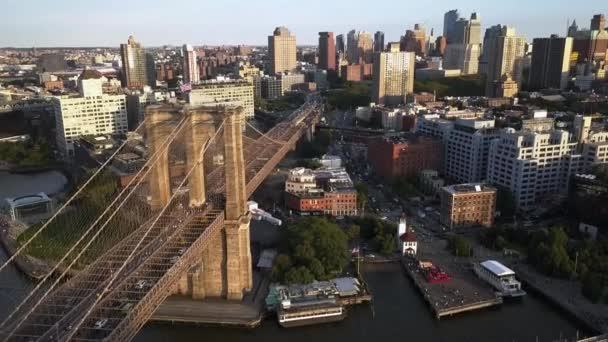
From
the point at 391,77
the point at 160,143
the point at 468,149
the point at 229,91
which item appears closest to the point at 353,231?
the point at 160,143

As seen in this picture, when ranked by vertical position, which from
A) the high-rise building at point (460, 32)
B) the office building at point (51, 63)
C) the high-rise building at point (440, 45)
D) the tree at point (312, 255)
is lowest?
the tree at point (312, 255)

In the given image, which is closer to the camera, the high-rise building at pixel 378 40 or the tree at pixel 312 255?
the tree at pixel 312 255

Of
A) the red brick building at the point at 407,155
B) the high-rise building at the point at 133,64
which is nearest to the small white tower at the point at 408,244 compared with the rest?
the red brick building at the point at 407,155

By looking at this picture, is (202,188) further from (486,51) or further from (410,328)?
(486,51)

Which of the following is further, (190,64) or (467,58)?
(467,58)

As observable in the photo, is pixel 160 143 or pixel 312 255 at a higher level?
pixel 160 143

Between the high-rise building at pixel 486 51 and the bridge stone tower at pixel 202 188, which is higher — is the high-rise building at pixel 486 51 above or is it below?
above

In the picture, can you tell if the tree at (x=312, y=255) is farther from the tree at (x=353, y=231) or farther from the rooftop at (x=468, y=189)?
the rooftop at (x=468, y=189)

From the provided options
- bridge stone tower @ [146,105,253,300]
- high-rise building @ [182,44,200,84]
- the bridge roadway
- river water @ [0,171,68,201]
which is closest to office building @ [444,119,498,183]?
bridge stone tower @ [146,105,253,300]
